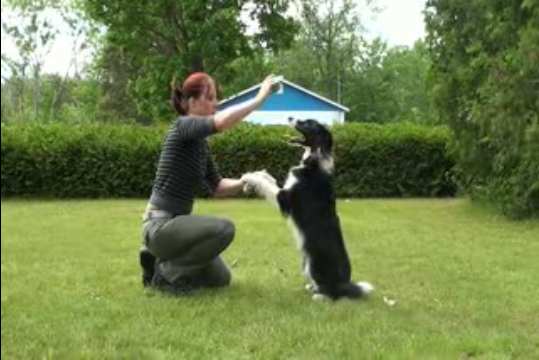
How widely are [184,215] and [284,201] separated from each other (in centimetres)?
81

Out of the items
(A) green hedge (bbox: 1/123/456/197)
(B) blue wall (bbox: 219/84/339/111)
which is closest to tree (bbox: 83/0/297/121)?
(A) green hedge (bbox: 1/123/456/197)

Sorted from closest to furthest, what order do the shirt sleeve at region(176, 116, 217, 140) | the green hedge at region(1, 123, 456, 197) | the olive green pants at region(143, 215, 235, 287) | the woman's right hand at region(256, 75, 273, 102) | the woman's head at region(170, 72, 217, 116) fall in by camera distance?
the woman's right hand at region(256, 75, 273, 102)
the shirt sleeve at region(176, 116, 217, 140)
the olive green pants at region(143, 215, 235, 287)
the woman's head at region(170, 72, 217, 116)
the green hedge at region(1, 123, 456, 197)

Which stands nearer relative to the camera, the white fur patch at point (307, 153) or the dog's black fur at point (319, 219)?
the dog's black fur at point (319, 219)

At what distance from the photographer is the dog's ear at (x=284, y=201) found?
6.68 m

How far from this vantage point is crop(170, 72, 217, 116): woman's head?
6.67 metres

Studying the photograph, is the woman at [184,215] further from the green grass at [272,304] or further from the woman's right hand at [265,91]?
the woman's right hand at [265,91]

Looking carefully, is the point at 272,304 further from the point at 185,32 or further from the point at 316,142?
the point at 185,32

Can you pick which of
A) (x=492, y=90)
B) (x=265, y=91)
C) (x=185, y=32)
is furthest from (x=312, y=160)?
(x=185, y=32)

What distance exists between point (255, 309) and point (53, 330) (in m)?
1.52

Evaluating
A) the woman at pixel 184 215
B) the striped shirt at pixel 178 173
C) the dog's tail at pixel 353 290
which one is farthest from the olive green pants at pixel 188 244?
the dog's tail at pixel 353 290

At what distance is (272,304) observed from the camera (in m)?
6.51

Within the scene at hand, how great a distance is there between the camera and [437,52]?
1680cm

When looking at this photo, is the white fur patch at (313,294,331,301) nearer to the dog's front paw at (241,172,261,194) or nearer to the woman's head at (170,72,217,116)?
the dog's front paw at (241,172,261,194)

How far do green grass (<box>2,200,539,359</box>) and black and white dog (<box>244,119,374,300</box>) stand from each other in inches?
7.8
